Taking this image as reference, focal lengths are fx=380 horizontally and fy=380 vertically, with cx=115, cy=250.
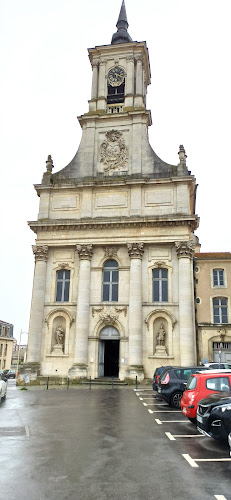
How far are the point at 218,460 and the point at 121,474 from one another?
240 cm

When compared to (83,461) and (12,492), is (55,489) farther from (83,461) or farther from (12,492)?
(83,461)

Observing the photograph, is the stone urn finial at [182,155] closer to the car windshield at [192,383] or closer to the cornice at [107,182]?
the cornice at [107,182]

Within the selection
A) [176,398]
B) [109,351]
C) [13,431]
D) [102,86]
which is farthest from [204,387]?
[102,86]

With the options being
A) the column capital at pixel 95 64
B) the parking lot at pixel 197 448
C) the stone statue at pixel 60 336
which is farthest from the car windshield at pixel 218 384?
the column capital at pixel 95 64

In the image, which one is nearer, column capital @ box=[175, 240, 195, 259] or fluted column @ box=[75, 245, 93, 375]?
fluted column @ box=[75, 245, 93, 375]

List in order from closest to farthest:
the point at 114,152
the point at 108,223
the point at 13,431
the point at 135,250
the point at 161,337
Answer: the point at 13,431 → the point at 161,337 → the point at 135,250 → the point at 108,223 → the point at 114,152

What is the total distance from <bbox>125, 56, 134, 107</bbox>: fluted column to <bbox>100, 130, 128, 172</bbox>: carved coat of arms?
3.24 metres

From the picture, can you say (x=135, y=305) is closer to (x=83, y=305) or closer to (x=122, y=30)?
(x=83, y=305)

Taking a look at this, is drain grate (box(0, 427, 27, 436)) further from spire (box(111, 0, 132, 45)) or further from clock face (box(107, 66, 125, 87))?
spire (box(111, 0, 132, 45))

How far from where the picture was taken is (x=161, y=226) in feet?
92.6

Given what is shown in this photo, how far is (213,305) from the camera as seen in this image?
1277 inches

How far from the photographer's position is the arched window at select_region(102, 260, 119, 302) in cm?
2847

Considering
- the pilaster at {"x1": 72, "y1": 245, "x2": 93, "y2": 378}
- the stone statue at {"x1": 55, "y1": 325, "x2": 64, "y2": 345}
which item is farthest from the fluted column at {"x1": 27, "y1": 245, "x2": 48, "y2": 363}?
the pilaster at {"x1": 72, "y1": 245, "x2": 93, "y2": 378}

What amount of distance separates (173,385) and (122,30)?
36813mm
